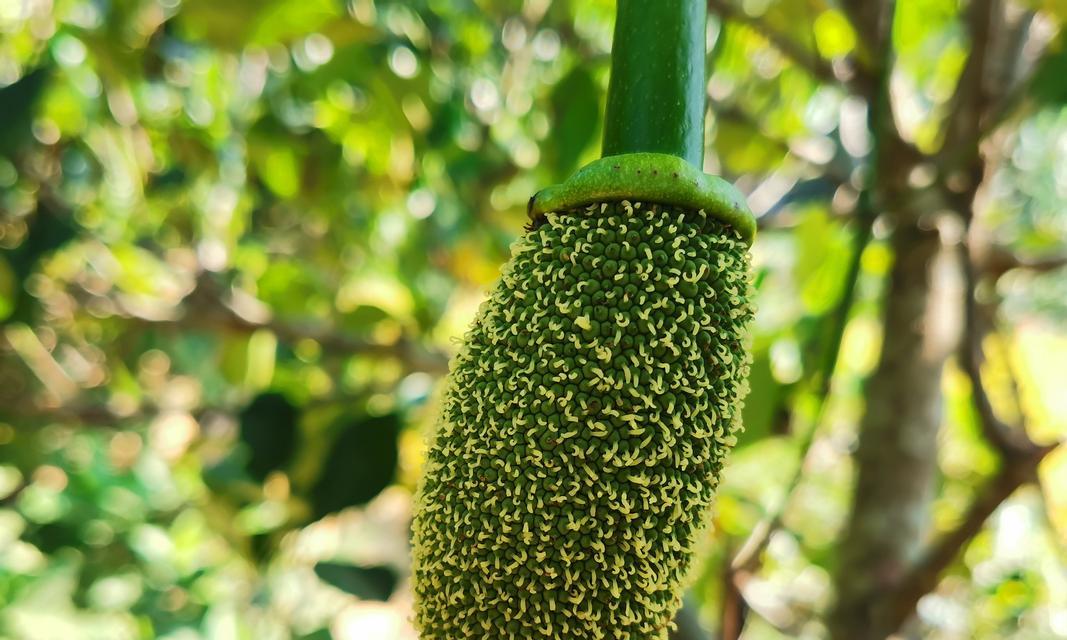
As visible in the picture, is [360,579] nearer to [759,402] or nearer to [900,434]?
[759,402]

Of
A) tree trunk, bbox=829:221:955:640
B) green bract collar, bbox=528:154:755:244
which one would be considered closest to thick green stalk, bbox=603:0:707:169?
green bract collar, bbox=528:154:755:244

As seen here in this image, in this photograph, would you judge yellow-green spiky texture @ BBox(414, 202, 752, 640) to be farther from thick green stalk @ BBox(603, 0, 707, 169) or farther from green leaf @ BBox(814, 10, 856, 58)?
green leaf @ BBox(814, 10, 856, 58)

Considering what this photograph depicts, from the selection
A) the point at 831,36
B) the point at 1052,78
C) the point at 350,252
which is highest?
the point at 350,252

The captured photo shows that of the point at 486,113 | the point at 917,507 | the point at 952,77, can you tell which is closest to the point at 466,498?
the point at 917,507

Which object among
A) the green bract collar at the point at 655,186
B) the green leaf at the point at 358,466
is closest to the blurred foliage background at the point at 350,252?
the green leaf at the point at 358,466

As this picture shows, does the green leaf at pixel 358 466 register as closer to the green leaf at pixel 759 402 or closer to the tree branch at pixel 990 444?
the green leaf at pixel 759 402

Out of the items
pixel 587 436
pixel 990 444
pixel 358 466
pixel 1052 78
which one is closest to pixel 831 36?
pixel 1052 78

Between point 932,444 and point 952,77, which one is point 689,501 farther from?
point 952,77
